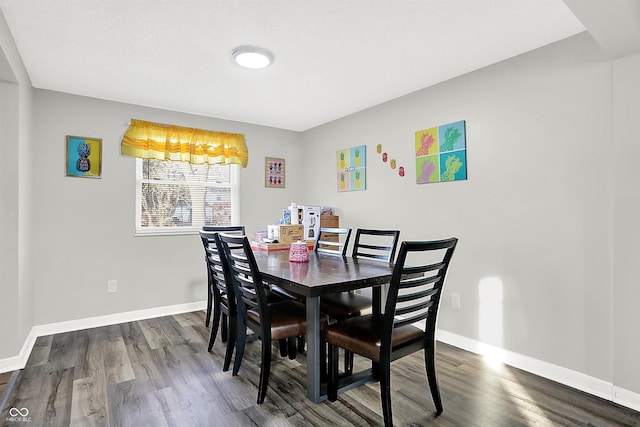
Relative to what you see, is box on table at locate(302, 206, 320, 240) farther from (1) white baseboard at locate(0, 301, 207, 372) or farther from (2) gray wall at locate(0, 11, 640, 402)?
(1) white baseboard at locate(0, 301, 207, 372)

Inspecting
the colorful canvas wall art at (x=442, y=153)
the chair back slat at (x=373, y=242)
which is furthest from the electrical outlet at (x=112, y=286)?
the colorful canvas wall art at (x=442, y=153)

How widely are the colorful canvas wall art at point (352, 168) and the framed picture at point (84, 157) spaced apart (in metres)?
2.53

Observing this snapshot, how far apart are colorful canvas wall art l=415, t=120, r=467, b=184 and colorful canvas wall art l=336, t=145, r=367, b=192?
2.41 feet

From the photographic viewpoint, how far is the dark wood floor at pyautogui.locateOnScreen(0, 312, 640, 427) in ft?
6.24

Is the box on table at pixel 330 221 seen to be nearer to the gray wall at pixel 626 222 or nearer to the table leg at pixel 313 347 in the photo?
the table leg at pixel 313 347

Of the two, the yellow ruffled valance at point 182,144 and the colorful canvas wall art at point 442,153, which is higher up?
the yellow ruffled valance at point 182,144

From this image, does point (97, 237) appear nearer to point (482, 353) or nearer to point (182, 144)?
point (182, 144)

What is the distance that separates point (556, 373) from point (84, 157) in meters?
4.31

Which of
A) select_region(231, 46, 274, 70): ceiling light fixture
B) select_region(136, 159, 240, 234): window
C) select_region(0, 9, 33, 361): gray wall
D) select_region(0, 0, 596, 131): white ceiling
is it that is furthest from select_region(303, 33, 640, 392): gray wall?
select_region(0, 9, 33, 361): gray wall

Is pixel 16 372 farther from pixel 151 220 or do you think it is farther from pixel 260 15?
pixel 260 15

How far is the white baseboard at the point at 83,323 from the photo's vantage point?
252 cm

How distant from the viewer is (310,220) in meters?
3.94

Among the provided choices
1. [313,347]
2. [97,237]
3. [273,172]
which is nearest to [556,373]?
[313,347]

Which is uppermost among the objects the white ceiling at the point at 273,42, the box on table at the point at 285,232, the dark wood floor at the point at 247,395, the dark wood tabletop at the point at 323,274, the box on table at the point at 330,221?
the white ceiling at the point at 273,42
